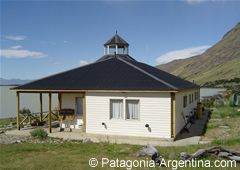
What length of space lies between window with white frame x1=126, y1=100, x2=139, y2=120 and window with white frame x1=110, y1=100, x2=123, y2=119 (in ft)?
1.27

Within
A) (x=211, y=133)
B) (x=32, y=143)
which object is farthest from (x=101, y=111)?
(x=211, y=133)

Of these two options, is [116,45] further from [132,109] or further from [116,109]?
[132,109]

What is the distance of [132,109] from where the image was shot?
12438mm

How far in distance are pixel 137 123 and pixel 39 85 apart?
21.6 feet

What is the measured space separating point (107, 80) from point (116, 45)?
6.59 m

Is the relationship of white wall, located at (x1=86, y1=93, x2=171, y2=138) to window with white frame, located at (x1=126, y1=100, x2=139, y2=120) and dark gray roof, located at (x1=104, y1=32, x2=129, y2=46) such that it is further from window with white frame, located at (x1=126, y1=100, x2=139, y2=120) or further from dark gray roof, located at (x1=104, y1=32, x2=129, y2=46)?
dark gray roof, located at (x1=104, y1=32, x2=129, y2=46)

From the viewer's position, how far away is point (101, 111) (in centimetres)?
1290

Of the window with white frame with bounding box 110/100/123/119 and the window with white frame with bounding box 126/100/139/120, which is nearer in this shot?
the window with white frame with bounding box 126/100/139/120

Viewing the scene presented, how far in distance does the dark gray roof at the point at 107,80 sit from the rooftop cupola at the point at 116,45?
318 centimetres

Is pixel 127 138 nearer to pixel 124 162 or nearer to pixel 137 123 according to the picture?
pixel 137 123

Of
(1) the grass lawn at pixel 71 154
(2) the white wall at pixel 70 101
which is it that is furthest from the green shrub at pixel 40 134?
(2) the white wall at pixel 70 101

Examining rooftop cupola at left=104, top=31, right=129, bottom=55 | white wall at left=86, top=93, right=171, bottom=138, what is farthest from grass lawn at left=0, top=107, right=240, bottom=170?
rooftop cupola at left=104, top=31, right=129, bottom=55

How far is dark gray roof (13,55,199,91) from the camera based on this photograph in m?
12.5

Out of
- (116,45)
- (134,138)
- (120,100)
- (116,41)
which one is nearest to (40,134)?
(120,100)
